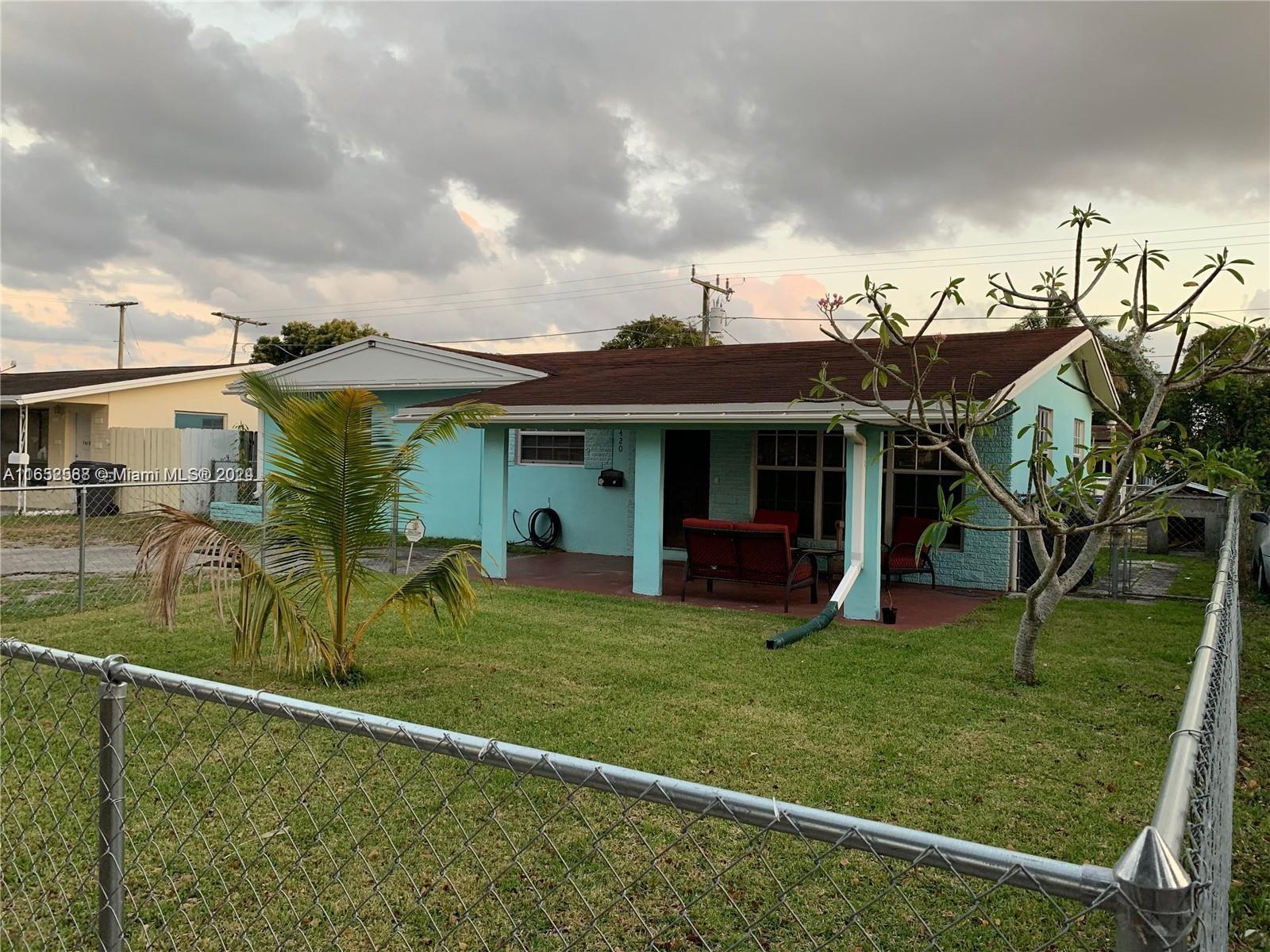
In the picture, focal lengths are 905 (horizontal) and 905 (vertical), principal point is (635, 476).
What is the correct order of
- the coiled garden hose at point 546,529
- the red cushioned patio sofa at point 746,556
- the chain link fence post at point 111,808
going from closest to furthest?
the chain link fence post at point 111,808
the red cushioned patio sofa at point 746,556
the coiled garden hose at point 546,529

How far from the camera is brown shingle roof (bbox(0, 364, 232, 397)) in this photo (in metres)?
25.3

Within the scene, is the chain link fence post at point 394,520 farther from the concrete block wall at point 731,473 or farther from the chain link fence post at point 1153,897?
the chain link fence post at point 1153,897

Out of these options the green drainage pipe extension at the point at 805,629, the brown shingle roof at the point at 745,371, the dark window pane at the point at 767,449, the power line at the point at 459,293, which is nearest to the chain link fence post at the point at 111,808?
the green drainage pipe extension at the point at 805,629

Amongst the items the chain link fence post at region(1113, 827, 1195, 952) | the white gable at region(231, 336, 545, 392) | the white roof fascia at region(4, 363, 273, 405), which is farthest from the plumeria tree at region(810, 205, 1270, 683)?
the white roof fascia at region(4, 363, 273, 405)

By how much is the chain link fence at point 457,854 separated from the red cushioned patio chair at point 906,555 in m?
6.39

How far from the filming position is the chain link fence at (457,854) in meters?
1.88

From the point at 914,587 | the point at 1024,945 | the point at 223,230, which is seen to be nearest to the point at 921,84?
the point at 914,587

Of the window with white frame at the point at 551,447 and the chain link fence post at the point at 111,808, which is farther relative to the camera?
the window with white frame at the point at 551,447

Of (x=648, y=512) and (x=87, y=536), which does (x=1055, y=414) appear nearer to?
(x=648, y=512)

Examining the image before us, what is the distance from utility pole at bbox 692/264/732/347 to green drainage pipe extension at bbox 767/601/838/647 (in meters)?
26.5

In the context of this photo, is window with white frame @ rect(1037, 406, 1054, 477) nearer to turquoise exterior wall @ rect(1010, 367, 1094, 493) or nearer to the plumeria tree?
turquoise exterior wall @ rect(1010, 367, 1094, 493)

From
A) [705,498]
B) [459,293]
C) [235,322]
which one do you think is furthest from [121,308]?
[705,498]

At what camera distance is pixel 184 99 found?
11.8m

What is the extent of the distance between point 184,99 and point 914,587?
11.7 meters
